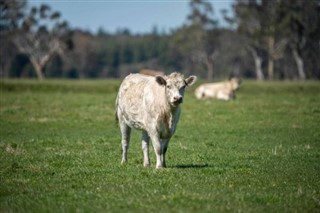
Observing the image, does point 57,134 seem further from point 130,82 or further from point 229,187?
point 229,187

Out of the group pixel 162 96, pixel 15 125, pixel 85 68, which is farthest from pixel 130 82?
A: pixel 85 68

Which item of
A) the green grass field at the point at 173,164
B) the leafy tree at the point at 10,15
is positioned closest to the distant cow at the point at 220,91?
the green grass field at the point at 173,164

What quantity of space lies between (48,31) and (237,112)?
75668mm

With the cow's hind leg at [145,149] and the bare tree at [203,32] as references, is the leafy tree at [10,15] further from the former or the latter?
the cow's hind leg at [145,149]

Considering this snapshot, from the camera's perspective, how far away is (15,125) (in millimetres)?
27625

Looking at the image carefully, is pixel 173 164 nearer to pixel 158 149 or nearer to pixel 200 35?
pixel 158 149

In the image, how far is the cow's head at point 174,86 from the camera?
45.3ft

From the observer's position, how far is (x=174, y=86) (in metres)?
14.0

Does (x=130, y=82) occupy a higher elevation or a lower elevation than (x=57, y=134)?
higher

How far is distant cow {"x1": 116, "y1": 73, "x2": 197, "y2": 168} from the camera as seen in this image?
14086mm

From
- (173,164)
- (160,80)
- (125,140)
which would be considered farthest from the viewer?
(125,140)

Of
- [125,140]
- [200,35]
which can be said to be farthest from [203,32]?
[125,140]

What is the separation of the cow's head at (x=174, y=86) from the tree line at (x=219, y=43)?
52.9 metres

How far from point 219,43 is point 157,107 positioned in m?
98.8
